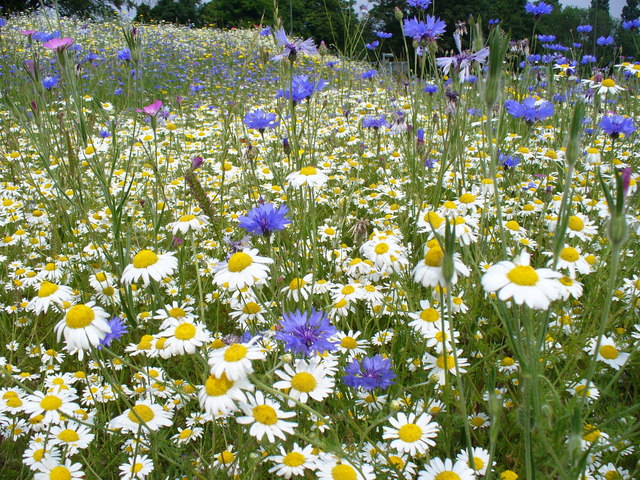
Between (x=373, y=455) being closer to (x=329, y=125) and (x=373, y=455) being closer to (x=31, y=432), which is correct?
(x=31, y=432)

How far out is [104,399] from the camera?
1511 mm

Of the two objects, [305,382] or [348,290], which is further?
[348,290]

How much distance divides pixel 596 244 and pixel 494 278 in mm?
1674

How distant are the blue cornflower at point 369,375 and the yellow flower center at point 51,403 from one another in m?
0.75

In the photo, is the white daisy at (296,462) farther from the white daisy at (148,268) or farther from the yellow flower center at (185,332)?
the white daisy at (148,268)

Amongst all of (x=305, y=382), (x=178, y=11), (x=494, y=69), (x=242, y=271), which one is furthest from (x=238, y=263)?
(x=178, y=11)

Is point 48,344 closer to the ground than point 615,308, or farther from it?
closer to the ground

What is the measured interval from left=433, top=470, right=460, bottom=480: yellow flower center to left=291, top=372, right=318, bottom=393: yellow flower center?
32cm

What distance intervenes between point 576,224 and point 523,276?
115cm

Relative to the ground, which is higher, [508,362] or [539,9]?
[539,9]

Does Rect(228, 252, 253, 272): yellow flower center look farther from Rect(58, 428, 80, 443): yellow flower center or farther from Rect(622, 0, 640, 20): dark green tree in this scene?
Rect(622, 0, 640, 20): dark green tree

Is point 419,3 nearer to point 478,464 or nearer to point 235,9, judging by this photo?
point 478,464

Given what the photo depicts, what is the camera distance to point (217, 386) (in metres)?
0.87

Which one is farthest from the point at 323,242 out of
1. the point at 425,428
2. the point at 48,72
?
the point at 48,72
